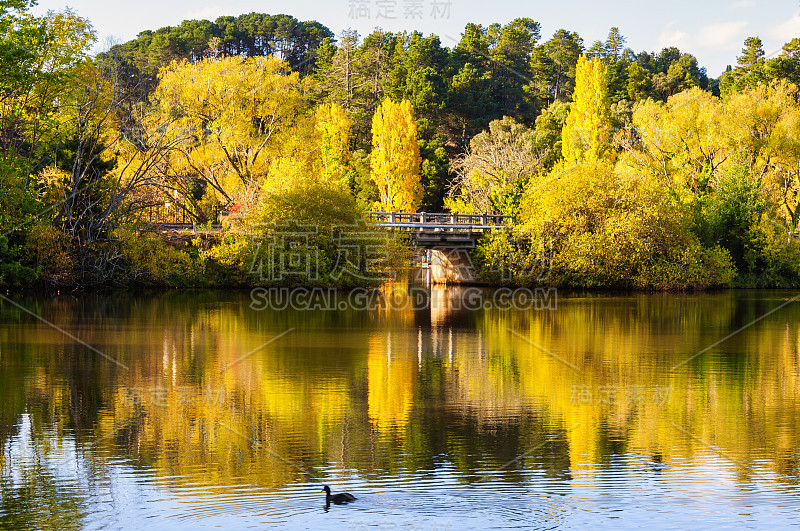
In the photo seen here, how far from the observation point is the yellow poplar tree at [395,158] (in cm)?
5953

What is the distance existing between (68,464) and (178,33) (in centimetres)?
8441

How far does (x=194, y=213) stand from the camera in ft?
160

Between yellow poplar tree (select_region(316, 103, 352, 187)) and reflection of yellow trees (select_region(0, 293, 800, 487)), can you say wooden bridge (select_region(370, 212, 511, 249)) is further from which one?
reflection of yellow trees (select_region(0, 293, 800, 487))

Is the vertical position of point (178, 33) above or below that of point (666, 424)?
above

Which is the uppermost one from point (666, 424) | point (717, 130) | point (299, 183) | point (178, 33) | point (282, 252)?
point (178, 33)

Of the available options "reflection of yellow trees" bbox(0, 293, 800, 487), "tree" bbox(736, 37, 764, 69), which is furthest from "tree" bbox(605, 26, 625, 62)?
"reflection of yellow trees" bbox(0, 293, 800, 487)

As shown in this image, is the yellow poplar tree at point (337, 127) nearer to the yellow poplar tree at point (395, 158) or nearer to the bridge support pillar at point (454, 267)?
the yellow poplar tree at point (395, 158)

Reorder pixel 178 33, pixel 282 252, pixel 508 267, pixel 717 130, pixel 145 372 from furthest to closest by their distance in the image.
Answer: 1. pixel 178 33
2. pixel 717 130
3. pixel 508 267
4. pixel 282 252
5. pixel 145 372

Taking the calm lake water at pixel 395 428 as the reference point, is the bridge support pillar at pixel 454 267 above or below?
above

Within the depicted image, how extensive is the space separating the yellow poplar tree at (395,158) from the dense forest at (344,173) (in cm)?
10

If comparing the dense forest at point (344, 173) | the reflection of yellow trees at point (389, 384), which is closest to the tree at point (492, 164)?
the dense forest at point (344, 173)

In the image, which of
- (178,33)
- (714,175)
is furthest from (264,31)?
(714,175)

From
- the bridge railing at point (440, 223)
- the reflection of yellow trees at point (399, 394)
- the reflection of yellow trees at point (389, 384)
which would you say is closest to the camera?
the reflection of yellow trees at point (399, 394)

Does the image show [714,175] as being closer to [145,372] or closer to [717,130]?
[717,130]
